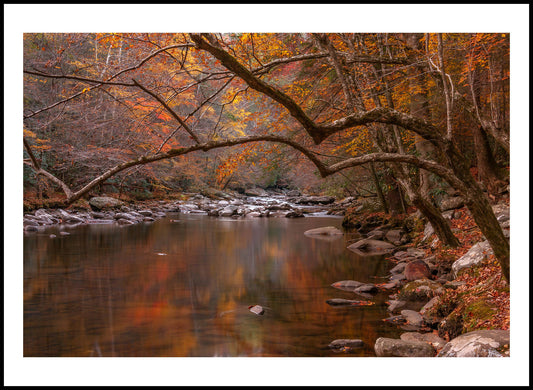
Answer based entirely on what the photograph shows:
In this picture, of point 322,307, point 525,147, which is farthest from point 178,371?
point 525,147

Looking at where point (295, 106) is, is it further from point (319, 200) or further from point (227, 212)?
point (319, 200)

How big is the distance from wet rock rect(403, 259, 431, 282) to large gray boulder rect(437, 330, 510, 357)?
10.6 ft

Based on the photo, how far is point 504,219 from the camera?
667cm

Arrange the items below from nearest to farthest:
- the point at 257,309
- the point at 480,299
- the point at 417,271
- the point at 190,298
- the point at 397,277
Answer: the point at 480,299 → the point at 257,309 → the point at 190,298 → the point at 417,271 → the point at 397,277

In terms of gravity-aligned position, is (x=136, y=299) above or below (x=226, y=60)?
below

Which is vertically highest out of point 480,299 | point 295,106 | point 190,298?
point 295,106

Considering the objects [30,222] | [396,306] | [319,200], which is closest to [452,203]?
[396,306]

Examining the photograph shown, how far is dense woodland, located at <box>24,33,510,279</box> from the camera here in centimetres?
416

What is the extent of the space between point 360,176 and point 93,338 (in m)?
12.0

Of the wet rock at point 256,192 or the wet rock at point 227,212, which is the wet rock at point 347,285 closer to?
the wet rock at point 227,212

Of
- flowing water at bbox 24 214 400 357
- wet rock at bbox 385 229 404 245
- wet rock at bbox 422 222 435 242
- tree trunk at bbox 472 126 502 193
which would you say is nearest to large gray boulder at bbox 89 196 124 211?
flowing water at bbox 24 214 400 357

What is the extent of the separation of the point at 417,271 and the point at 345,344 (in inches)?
119

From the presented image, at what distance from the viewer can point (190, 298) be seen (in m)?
6.23

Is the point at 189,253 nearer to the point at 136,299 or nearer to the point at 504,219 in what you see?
the point at 136,299
